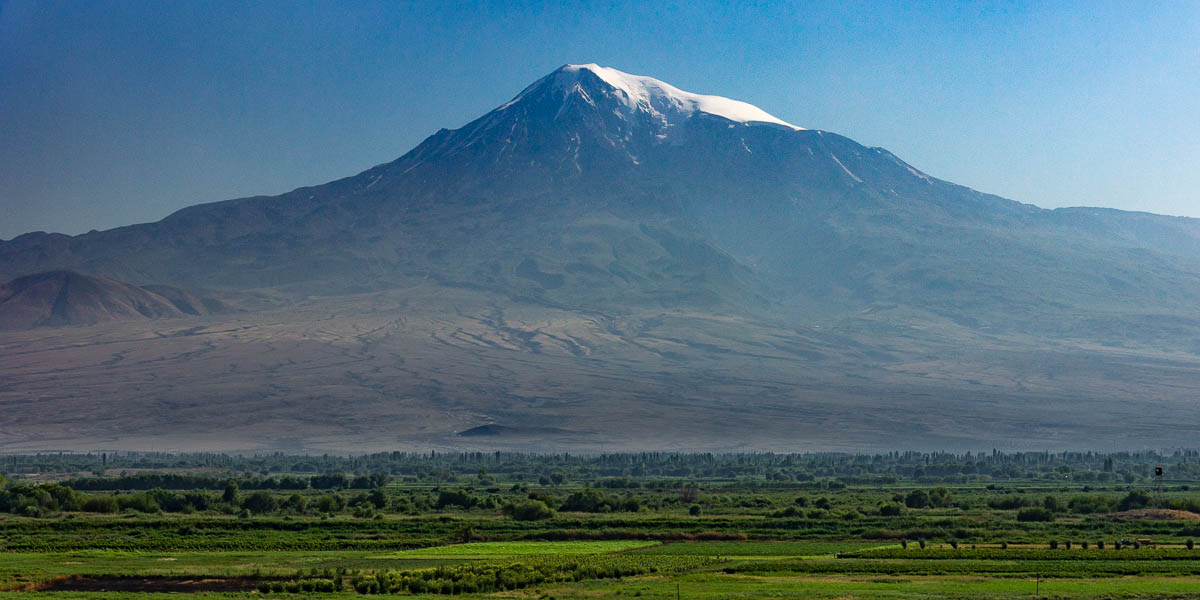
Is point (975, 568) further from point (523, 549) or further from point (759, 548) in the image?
point (523, 549)

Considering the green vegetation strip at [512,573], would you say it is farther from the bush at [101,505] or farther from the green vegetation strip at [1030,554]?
the bush at [101,505]

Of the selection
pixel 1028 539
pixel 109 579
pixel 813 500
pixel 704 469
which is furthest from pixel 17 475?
pixel 1028 539

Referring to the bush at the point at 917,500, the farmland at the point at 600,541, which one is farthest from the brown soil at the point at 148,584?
the bush at the point at 917,500

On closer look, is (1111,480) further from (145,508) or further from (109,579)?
(109,579)

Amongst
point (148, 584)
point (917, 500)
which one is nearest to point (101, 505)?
point (148, 584)

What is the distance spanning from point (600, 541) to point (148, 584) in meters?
20.2

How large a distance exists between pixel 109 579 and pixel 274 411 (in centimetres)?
14168

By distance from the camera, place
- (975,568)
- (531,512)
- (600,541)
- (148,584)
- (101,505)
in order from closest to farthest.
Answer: (148,584), (975,568), (600,541), (531,512), (101,505)

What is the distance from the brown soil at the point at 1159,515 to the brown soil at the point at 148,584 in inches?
1638

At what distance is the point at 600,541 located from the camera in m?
56.2

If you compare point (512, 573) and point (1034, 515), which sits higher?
point (512, 573)

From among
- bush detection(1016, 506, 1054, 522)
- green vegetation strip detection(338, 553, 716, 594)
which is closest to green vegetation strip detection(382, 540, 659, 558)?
green vegetation strip detection(338, 553, 716, 594)

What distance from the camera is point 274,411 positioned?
181 meters

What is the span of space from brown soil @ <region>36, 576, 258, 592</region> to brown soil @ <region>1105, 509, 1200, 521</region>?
4160cm
